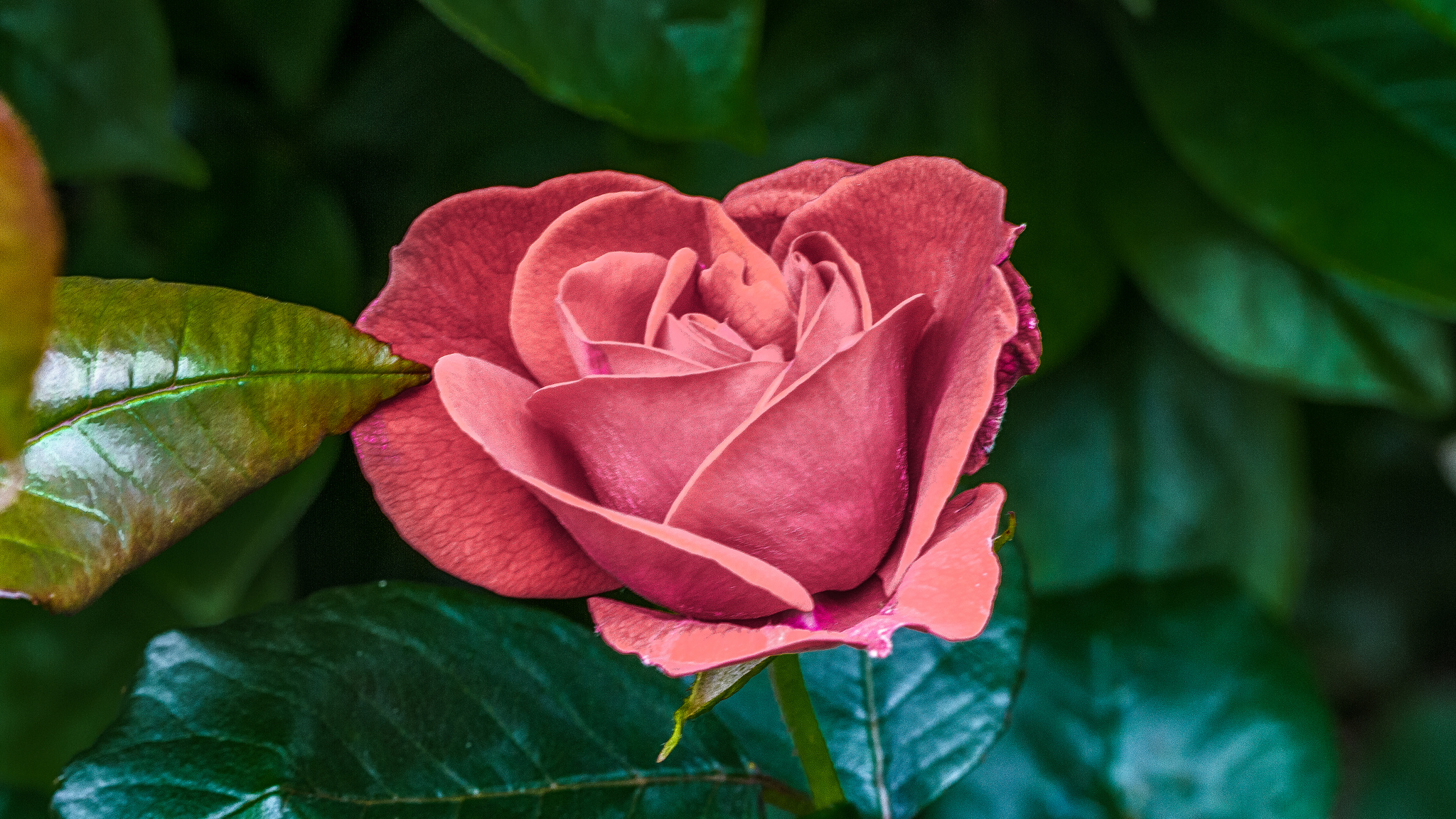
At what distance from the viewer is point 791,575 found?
245 mm

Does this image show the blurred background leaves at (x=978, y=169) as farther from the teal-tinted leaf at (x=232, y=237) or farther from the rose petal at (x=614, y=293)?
the rose petal at (x=614, y=293)

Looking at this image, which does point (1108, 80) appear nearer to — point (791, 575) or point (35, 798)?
point (791, 575)

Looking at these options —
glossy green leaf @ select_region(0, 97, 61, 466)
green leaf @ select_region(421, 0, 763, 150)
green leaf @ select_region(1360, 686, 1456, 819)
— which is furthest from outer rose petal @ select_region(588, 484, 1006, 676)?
green leaf @ select_region(1360, 686, 1456, 819)

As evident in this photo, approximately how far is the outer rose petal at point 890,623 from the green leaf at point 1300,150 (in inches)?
19.8

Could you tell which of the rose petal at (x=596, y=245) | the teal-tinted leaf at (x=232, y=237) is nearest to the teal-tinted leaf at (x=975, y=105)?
the teal-tinted leaf at (x=232, y=237)

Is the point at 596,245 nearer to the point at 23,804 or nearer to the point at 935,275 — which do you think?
the point at 935,275

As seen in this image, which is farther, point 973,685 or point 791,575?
point 973,685

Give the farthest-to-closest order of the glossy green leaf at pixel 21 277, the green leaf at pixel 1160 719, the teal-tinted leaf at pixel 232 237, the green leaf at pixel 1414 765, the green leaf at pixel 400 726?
the green leaf at pixel 1414 765, the teal-tinted leaf at pixel 232 237, the green leaf at pixel 1160 719, the green leaf at pixel 400 726, the glossy green leaf at pixel 21 277

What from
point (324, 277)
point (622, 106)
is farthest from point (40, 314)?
point (324, 277)

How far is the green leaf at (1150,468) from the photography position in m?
0.78

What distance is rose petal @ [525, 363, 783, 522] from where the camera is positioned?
229 millimetres

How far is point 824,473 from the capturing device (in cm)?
23

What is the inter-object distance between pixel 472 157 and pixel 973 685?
1.47 ft

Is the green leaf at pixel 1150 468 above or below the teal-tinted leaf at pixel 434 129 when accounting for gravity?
below
